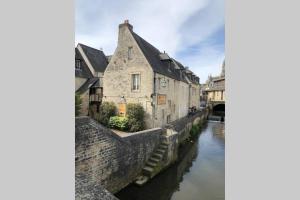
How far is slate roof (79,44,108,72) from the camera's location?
64.5 ft

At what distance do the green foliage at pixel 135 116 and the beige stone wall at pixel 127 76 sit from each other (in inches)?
12.8

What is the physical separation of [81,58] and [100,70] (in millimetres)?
2292

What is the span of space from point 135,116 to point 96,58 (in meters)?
11.7

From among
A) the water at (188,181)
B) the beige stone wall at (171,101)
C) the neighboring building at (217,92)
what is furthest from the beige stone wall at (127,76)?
the neighboring building at (217,92)

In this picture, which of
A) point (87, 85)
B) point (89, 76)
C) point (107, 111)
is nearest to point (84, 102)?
point (87, 85)

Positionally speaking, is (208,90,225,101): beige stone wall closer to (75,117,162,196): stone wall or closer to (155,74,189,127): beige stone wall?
(155,74,189,127): beige stone wall

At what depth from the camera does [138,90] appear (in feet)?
41.2

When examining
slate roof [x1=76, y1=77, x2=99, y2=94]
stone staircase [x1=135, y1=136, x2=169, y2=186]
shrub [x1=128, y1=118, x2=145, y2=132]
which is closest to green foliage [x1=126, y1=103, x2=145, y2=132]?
shrub [x1=128, y1=118, x2=145, y2=132]

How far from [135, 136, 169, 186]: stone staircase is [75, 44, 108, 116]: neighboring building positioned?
297 inches

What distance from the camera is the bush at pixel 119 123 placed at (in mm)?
11703

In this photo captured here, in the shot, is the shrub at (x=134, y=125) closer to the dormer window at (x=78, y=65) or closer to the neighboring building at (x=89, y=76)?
the neighboring building at (x=89, y=76)

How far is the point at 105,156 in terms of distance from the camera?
6.60 metres

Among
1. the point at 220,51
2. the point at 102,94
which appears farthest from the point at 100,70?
the point at 220,51

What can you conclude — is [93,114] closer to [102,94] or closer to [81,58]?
[102,94]
